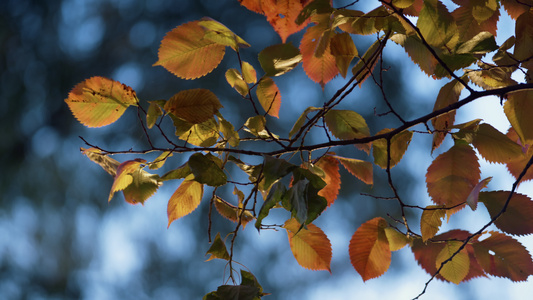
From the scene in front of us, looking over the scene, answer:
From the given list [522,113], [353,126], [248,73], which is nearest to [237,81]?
[248,73]

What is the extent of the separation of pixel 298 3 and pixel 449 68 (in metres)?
0.14

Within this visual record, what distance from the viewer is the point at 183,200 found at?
36 cm

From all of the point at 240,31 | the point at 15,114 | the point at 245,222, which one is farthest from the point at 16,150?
the point at 245,222

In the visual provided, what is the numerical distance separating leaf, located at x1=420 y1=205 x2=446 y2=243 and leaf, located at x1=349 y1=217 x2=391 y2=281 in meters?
0.04

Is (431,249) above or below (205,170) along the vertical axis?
below

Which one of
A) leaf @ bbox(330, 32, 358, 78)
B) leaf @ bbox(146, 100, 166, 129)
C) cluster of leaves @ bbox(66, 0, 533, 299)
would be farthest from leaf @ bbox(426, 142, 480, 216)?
leaf @ bbox(146, 100, 166, 129)

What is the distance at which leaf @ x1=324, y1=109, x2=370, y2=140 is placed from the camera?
39 cm

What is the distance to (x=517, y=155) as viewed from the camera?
352 mm

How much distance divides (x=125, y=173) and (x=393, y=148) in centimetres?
24

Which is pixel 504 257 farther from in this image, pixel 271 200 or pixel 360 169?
pixel 271 200

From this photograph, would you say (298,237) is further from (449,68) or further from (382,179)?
(382,179)

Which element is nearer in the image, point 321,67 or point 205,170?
point 205,170

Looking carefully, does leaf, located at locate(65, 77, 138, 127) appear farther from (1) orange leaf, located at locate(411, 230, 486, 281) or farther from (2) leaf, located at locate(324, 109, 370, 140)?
(1) orange leaf, located at locate(411, 230, 486, 281)

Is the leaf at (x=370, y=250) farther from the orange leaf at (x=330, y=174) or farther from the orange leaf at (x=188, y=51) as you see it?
the orange leaf at (x=188, y=51)
